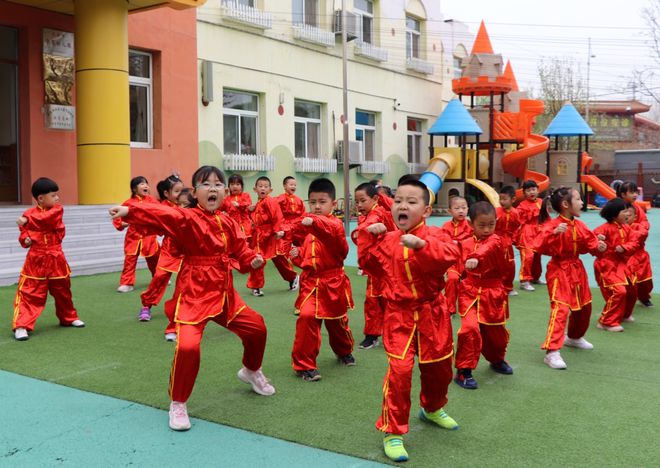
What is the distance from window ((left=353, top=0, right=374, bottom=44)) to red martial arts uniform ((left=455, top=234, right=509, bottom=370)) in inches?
622

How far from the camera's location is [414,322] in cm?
376

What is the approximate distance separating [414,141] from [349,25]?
18.4 feet

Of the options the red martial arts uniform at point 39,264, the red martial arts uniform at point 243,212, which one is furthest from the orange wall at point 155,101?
the red martial arts uniform at point 39,264

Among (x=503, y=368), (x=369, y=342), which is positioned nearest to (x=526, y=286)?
(x=369, y=342)

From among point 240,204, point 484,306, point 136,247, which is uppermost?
point 240,204

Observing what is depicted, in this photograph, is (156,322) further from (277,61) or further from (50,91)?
(277,61)

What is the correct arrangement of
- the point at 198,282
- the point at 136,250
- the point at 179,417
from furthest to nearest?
the point at 136,250 → the point at 198,282 → the point at 179,417

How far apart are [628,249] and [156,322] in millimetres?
4873

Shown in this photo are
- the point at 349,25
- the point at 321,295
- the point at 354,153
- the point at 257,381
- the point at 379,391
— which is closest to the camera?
the point at 257,381

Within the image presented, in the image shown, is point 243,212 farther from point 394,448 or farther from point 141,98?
point 394,448

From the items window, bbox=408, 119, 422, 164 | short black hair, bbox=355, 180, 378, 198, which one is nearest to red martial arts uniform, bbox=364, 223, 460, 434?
short black hair, bbox=355, 180, 378, 198

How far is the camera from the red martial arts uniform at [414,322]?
360cm

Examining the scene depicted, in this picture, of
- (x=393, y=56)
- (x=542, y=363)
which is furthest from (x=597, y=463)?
(x=393, y=56)

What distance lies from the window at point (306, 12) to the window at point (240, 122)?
9.05 ft
